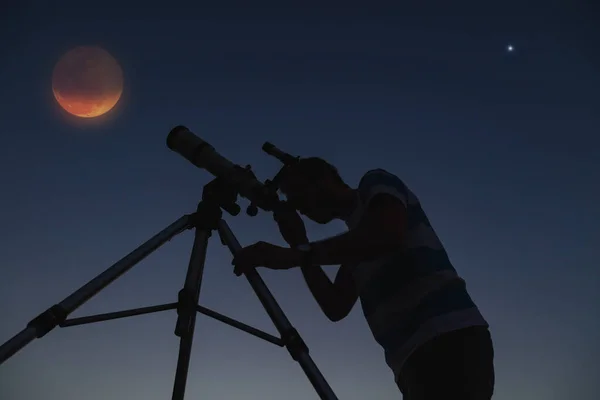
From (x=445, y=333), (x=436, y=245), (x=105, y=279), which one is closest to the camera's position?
(x=445, y=333)

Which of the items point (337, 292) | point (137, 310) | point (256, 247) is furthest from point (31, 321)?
point (337, 292)

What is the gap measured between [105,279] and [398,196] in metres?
1.91

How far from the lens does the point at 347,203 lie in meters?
3.06

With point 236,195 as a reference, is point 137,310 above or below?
below

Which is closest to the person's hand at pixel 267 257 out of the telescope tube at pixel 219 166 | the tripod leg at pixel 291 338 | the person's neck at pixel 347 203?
the tripod leg at pixel 291 338

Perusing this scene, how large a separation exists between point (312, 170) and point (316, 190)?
0.58 feet

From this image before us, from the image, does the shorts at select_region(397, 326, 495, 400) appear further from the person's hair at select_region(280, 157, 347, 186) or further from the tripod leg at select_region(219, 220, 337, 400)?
the person's hair at select_region(280, 157, 347, 186)

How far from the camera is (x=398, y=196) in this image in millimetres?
2609

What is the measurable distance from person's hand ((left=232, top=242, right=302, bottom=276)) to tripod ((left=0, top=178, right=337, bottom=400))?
0.99 feet

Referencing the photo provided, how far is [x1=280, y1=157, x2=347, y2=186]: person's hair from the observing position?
3248 millimetres

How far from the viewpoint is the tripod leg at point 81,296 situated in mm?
2438

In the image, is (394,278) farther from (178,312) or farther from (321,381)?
(178,312)

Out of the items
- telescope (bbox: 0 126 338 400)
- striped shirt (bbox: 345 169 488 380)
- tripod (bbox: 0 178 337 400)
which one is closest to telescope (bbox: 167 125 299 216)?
telescope (bbox: 0 126 338 400)

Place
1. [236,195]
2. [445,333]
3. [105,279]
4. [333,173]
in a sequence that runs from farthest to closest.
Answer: [236,195], [333,173], [105,279], [445,333]
